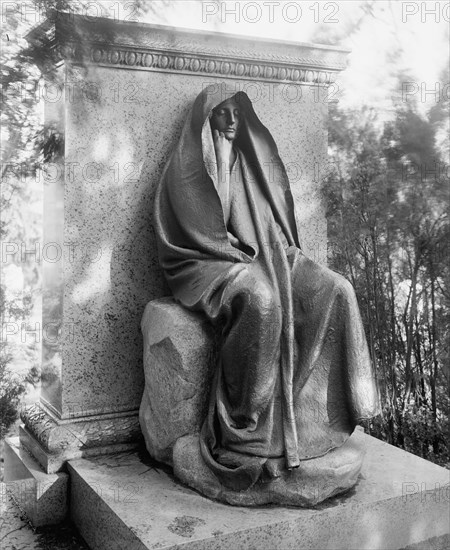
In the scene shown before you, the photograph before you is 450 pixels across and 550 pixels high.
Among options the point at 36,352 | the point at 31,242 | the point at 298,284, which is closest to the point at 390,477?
the point at 298,284

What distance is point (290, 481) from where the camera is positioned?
2.76m

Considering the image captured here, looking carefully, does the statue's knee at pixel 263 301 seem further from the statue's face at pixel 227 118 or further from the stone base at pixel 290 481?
the statue's face at pixel 227 118

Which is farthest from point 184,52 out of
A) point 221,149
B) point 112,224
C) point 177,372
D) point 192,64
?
point 177,372

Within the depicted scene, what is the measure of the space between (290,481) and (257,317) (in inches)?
25.4

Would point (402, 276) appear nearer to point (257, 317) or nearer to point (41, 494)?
point (257, 317)

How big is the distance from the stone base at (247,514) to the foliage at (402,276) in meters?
1.61

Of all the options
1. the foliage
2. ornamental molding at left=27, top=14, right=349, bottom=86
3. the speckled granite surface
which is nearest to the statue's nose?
the speckled granite surface

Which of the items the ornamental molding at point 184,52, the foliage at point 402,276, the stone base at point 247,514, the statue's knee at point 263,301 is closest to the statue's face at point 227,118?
the ornamental molding at point 184,52

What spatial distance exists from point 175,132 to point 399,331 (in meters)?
2.31

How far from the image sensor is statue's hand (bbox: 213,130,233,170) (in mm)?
3301

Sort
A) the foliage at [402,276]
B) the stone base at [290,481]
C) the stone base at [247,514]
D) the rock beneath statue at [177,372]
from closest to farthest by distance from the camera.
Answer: the stone base at [247,514], the stone base at [290,481], the rock beneath statue at [177,372], the foliage at [402,276]

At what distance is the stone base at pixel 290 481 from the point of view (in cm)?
274

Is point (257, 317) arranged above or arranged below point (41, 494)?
above

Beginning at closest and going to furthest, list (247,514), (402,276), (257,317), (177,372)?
1. (247,514)
2. (257,317)
3. (177,372)
4. (402,276)
